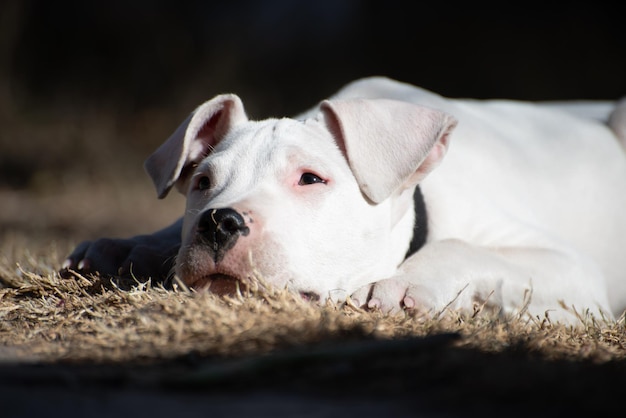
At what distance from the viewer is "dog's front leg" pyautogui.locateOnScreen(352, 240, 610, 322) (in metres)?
3.15

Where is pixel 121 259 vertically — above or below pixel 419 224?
below

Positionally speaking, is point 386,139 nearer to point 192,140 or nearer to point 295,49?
point 192,140

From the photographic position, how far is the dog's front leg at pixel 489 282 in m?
3.15

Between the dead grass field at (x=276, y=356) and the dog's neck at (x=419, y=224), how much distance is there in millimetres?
656

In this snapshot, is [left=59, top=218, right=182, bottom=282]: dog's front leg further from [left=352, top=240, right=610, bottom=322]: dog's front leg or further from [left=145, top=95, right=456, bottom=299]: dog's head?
[left=352, top=240, right=610, bottom=322]: dog's front leg

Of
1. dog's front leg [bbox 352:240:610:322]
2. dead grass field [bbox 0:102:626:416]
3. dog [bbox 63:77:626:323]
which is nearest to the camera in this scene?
dead grass field [bbox 0:102:626:416]

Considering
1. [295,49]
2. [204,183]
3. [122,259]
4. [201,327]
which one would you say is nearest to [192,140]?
[204,183]

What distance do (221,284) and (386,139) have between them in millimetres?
934

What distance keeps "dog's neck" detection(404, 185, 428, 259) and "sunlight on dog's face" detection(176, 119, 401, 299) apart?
12.1 inches

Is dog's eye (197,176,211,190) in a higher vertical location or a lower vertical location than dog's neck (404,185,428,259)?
higher

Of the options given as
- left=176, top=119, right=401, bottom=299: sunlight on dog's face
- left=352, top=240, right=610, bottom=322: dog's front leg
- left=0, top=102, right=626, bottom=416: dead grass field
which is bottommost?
left=352, top=240, right=610, bottom=322: dog's front leg

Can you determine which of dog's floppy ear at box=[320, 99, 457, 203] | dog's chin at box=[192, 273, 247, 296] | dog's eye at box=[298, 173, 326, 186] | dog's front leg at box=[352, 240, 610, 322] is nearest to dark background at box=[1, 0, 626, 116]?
dog's front leg at box=[352, 240, 610, 322]

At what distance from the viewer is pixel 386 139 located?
3.38 m

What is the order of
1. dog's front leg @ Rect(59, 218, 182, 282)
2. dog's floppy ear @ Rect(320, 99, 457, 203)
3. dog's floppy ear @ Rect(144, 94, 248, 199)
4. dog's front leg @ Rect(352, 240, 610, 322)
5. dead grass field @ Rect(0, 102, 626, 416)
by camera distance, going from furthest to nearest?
1. dog's front leg @ Rect(59, 218, 182, 282)
2. dog's floppy ear @ Rect(144, 94, 248, 199)
3. dog's floppy ear @ Rect(320, 99, 457, 203)
4. dog's front leg @ Rect(352, 240, 610, 322)
5. dead grass field @ Rect(0, 102, 626, 416)
